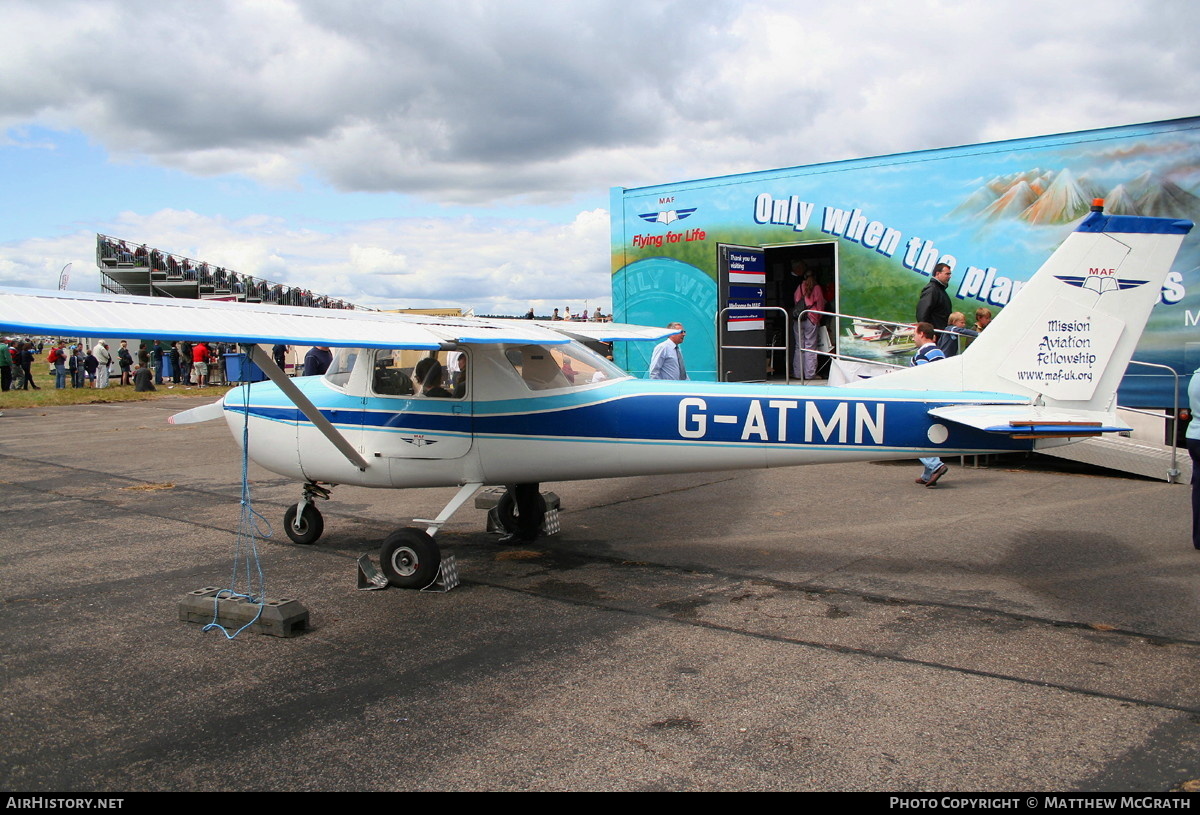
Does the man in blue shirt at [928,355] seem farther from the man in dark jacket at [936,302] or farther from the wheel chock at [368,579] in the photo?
the wheel chock at [368,579]

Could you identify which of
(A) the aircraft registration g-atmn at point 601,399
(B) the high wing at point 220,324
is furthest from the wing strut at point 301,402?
(B) the high wing at point 220,324

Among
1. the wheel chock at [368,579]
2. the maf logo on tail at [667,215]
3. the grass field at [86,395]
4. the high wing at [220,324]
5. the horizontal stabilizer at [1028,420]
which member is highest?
the maf logo on tail at [667,215]

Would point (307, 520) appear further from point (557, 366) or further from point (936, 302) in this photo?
point (936, 302)

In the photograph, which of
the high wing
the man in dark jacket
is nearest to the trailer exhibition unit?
the man in dark jacket

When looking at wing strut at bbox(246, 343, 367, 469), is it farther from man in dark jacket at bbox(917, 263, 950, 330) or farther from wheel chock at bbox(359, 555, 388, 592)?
man in dark jacket at bbox(917, 263, 950, 330)

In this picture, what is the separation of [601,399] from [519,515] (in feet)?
5.73

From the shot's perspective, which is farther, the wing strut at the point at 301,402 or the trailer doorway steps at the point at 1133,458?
the trailer doorway steps at the point at 1133,458

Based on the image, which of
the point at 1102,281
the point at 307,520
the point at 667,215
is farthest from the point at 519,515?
the point at 667,215

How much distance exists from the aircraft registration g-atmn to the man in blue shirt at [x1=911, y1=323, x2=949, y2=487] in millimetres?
3533

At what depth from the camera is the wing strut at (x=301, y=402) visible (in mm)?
5664

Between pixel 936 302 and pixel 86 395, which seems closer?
pixel 936 302

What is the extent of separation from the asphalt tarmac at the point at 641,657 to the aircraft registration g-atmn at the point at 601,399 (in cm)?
90

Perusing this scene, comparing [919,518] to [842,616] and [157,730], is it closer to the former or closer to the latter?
[842,616]

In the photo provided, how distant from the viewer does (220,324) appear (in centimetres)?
509
